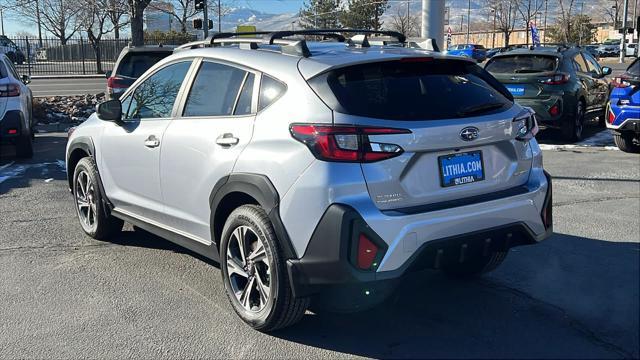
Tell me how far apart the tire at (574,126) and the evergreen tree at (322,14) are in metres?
55.3

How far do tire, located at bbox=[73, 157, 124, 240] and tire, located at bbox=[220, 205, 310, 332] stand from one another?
204 centimetres

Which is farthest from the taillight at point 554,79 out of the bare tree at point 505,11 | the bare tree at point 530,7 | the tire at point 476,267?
the bare tree at point 505,11

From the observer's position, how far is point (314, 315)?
13.8 ft

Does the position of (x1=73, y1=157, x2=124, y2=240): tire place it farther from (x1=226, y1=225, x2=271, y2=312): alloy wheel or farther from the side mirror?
(x1=226, y1=225, x2=271, y2=312): alloy wheel

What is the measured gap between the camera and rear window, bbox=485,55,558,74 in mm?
11180

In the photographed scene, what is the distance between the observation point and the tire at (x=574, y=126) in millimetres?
11225

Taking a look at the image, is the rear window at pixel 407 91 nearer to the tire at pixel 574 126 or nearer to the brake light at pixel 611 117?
the brake light at pixel 611 117

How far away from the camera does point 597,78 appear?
12508mm

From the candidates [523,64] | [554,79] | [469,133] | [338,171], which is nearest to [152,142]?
[338,171]

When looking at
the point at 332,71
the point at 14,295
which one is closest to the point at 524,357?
the point at 332,71

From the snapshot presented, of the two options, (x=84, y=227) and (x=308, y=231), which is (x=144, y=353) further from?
(x=84, y=227)

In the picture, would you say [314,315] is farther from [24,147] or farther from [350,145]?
[24,147]

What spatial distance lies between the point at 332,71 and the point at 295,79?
0.76 ft

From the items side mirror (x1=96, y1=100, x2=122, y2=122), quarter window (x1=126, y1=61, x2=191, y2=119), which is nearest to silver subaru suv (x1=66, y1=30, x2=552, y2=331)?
quarter window (x1=126, y1=61, x2=191, y2=119)
